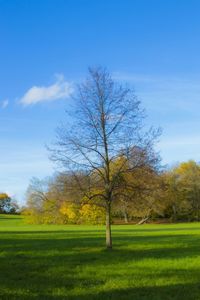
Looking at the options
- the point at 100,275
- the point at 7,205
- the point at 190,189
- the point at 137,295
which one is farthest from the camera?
the point at 7,205

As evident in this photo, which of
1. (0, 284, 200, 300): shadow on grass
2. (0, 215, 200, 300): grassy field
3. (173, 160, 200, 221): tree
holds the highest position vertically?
(173, 160, 200, 221): tree

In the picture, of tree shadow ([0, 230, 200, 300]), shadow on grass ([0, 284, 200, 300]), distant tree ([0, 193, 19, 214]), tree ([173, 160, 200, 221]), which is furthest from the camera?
distant tree ([0, 193, 19, 214])

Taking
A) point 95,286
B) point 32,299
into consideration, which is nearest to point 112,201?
point 95,286

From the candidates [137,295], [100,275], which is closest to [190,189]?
[100,275]

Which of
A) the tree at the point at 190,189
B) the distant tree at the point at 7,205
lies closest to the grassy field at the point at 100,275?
the tree at the point at 190,189

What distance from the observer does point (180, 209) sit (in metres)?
94.5

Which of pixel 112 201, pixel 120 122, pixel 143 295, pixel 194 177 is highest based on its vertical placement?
pixel 194 177

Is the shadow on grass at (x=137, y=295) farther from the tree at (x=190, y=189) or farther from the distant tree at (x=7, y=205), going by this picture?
the distant tree at (x=7, y=205)

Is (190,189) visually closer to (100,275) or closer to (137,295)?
(100,275)

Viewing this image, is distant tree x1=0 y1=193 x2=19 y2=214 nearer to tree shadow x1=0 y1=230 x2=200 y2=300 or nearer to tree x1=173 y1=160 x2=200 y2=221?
tree x1=173 y1=160 x2=200 y2=221

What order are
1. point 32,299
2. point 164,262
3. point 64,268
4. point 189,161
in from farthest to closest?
point 189,161 → point 164,262 → point 64,268 → point 32,299

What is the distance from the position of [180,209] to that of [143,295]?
8561 cm

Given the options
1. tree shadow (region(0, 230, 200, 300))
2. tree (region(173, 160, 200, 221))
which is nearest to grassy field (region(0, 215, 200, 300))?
tree shadow (region(0, 230, 200, 300))

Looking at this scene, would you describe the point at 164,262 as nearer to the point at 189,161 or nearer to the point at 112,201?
the point at 112,201
